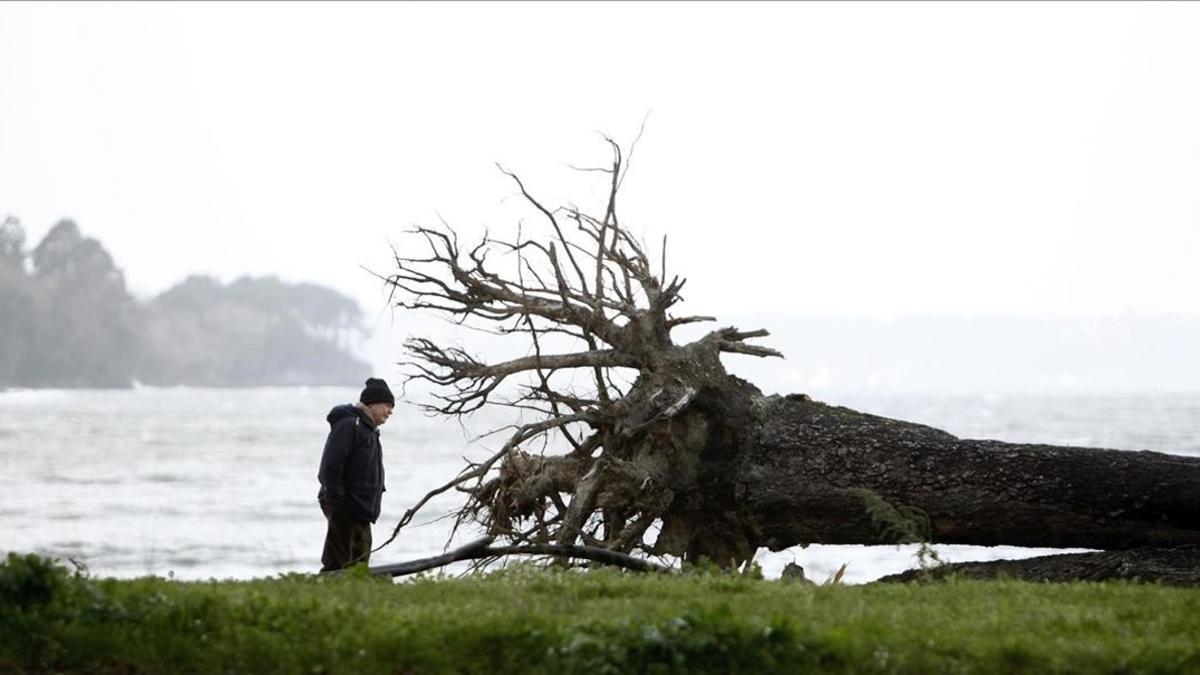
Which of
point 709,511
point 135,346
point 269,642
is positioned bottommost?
point 269,642

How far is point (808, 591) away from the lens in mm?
8672

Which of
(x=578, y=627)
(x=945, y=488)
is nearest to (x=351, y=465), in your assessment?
(x=945, y=488)

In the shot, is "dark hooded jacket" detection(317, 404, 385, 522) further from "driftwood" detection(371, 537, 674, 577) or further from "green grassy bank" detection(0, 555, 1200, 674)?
"green grassy bank" detection(0, 555, 1200, 674)

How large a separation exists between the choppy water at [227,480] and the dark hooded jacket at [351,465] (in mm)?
2036

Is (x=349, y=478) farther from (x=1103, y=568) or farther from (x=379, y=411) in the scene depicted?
(x=1103, y=568)

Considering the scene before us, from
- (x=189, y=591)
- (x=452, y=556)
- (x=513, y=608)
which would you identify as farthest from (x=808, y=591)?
(x=189, y=591)

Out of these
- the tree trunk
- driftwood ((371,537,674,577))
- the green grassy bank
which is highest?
the tree trunk

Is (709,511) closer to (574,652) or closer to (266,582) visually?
(266,582)

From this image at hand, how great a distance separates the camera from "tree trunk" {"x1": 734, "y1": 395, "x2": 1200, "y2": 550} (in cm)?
1219

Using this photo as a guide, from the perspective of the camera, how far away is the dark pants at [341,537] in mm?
12383

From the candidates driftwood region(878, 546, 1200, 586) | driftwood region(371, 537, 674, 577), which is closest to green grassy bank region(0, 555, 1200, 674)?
driftwood region(371, 537, 674, 577)

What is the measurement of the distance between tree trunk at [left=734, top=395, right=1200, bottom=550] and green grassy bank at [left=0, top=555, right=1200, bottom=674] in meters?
3.50

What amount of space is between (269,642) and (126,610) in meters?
0.90

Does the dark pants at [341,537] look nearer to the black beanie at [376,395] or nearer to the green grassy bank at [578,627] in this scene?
the black beanie at [376,395]
